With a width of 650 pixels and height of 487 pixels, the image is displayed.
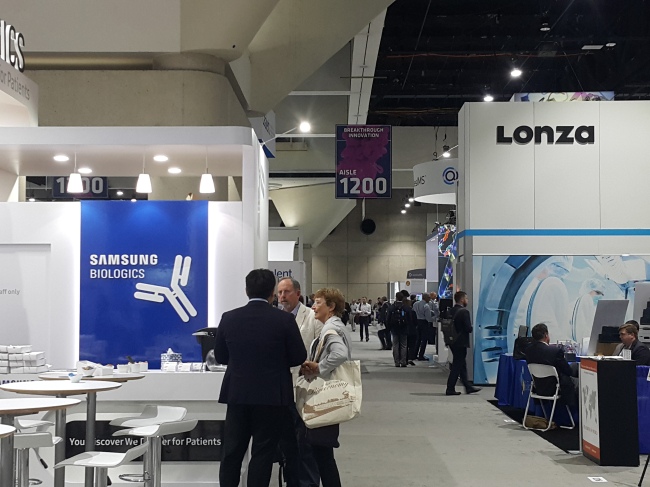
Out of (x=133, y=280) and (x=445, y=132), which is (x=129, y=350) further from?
(x=445, y=132)

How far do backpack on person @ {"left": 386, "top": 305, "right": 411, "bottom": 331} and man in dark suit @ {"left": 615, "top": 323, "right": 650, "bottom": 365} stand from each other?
749 cm

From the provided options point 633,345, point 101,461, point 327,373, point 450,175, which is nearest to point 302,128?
point 450,175

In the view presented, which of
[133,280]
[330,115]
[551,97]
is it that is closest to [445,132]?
[330,115]

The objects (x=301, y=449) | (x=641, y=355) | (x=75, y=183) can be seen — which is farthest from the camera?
(x=641, y=355)

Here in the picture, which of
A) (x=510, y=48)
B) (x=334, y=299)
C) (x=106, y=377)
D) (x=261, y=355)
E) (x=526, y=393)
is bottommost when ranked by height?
(x=526, y=393)

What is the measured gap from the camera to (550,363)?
8516 millimetres

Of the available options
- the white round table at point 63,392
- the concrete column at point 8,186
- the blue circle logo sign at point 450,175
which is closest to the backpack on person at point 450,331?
the blue circle logo sign at point 450,175

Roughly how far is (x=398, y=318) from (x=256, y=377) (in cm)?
1106

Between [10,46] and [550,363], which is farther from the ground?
[10,46]

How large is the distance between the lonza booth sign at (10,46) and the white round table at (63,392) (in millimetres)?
2832

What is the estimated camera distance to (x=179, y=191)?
392 inches

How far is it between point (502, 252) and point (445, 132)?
12.2 meters

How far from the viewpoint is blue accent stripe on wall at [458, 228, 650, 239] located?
1252 cm

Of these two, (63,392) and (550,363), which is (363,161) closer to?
(550,363)
